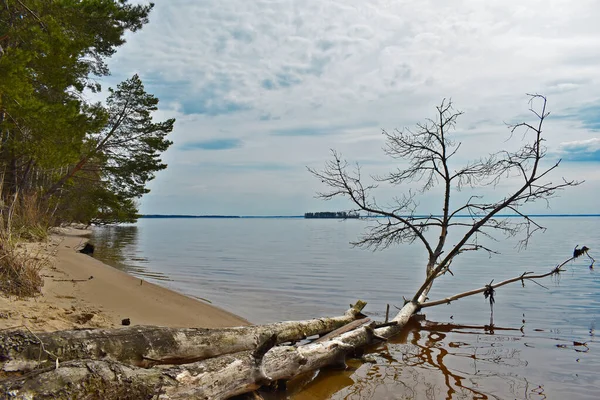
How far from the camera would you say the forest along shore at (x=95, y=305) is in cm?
530

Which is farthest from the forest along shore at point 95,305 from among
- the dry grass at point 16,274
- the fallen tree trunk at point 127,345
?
the fallen tree trunk at point 127,345

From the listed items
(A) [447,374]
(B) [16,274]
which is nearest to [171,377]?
(A) [447,374]

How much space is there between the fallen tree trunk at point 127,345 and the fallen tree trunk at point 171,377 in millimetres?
384

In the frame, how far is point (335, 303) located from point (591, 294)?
767 cm

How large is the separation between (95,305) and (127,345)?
3395 millimetres

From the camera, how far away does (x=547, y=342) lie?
7766 millimetres

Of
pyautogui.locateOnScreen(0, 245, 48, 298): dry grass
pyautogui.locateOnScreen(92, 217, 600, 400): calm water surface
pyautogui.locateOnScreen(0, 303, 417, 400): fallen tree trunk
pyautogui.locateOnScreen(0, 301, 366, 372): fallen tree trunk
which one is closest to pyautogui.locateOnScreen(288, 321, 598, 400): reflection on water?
pyautogui.locateOnScreen(92, 217, 600, 400): calm water surface

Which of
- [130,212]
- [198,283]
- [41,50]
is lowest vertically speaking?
[198,283]

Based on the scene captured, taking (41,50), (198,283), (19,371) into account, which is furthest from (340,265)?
(19,371)

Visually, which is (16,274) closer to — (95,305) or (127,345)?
(95,305)

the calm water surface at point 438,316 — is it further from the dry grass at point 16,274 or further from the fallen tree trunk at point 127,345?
the dry grass at point 16,274

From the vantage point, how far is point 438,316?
32.9 ft

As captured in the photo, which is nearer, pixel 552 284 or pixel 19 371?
pixel 19 371

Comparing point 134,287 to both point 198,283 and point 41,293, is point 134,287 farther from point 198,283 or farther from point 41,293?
point 198,283
